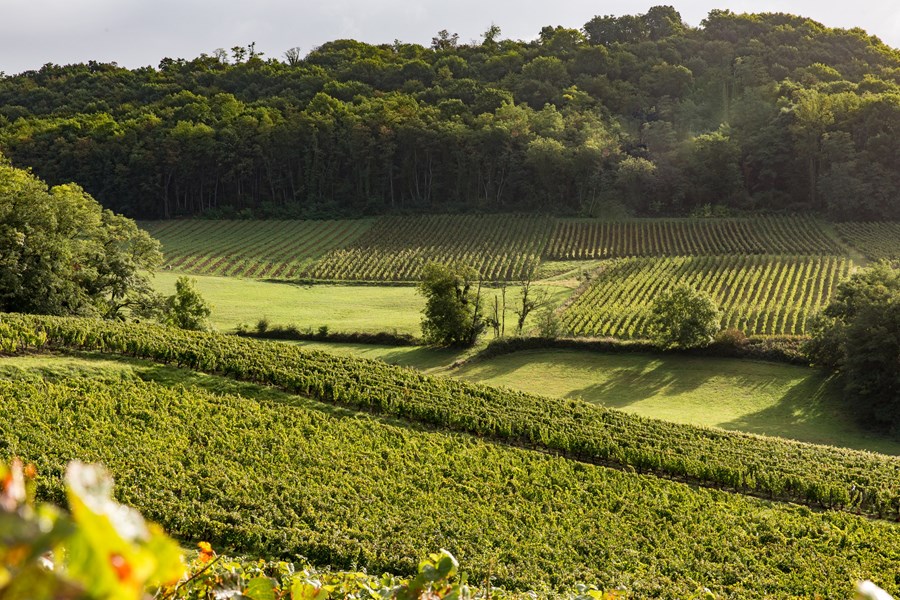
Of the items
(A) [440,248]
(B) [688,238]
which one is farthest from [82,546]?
(B) [688,238]

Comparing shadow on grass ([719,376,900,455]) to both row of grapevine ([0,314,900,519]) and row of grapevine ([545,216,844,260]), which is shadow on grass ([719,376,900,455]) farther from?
row of grapevine ([545,216,844,260])

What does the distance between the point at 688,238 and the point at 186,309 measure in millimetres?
47562

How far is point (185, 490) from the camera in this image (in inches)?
808

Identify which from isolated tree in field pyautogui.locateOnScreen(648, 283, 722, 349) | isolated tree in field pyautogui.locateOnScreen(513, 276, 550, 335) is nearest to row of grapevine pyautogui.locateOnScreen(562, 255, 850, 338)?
isolated tree in field pyautogui.locateOnScreen(513, 276, 550, 335)

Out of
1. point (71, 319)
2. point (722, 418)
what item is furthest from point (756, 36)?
point (71, 319)

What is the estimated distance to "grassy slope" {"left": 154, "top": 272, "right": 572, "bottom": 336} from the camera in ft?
169

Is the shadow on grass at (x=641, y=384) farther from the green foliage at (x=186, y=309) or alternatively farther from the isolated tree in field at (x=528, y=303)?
the green foliage at (x=186, y=309)

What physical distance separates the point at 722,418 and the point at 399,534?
2126cm

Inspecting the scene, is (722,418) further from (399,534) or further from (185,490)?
(185,490)

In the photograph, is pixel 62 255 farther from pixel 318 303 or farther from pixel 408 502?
pixel 318 303

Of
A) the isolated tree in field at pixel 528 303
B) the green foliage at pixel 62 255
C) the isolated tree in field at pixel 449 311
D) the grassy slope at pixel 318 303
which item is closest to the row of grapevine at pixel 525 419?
the green foliage at pixel 62 255

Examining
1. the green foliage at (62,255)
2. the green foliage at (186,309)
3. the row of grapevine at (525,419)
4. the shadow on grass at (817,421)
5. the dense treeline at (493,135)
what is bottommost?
the shadow on grass at (817,421)

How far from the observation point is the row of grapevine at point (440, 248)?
6688 cm

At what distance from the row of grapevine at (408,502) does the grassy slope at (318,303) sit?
22.9 metres
